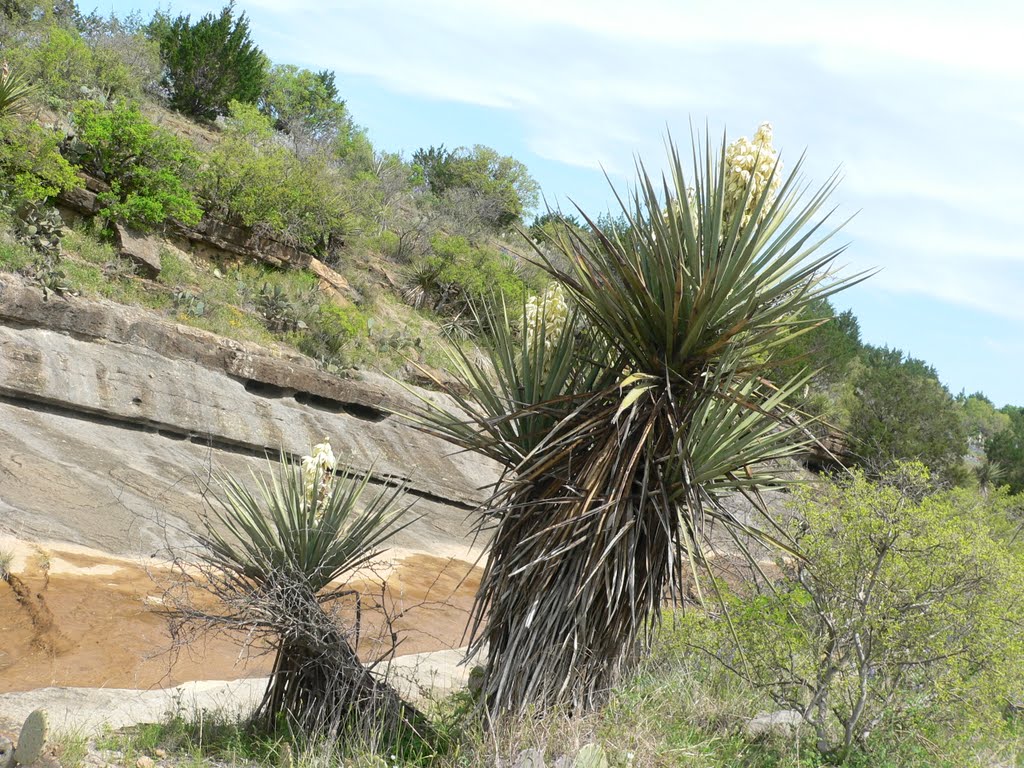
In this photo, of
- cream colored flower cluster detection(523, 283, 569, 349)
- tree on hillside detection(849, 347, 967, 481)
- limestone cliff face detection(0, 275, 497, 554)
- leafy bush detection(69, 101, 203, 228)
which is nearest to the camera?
cream colored flower cluster detection(523, 283, 569, 349)

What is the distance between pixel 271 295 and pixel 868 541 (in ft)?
57.4

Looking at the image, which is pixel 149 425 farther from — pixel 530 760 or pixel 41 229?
pixel 530 760

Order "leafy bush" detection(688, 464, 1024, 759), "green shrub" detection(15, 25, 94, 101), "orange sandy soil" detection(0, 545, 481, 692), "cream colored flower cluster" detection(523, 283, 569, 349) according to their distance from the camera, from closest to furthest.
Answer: "cream colored flower cluster" detection(523, 283, 569, 349)
"leafy bush" detection(688, 464, 1024, 759)
"orange sandy soil" detection(0, 545, 481, 692)
"green shrub" detection(15, 25, 94, 101)

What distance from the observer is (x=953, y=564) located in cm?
684

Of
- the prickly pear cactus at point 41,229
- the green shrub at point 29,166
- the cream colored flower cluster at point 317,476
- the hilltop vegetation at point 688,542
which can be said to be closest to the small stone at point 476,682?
the hilltop vegetation at point 688,542

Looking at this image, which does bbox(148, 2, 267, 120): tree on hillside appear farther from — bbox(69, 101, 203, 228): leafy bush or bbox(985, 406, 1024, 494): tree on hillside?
bbox(985, 406, 1024, 494): tree on hillside

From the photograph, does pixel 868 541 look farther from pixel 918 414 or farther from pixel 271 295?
pixel 918 414

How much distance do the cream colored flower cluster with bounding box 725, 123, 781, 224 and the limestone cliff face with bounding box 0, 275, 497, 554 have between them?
5.51 m

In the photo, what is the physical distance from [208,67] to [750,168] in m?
31.1

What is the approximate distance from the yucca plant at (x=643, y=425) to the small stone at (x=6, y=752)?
262cm

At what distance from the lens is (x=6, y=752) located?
5.06 meters

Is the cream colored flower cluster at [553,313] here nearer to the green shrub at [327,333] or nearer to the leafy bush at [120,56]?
the green shrub at [327,333]

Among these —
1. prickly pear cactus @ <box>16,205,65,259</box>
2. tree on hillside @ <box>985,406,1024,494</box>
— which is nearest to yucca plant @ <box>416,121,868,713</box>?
prickly pear cactus @ <box>16,205,65,259</box>

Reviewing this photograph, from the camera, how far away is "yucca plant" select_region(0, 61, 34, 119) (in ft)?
61.2
